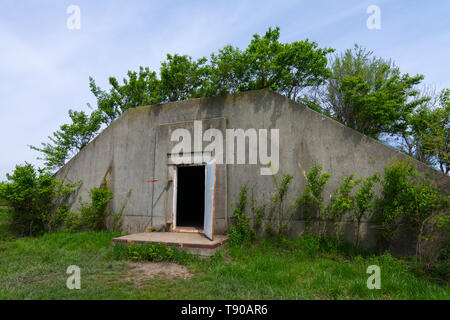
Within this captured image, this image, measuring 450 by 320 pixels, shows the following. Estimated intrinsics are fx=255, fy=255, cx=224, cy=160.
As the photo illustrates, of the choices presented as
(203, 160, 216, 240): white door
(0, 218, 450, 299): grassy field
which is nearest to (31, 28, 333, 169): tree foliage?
(203, 160, 216, 240): white door

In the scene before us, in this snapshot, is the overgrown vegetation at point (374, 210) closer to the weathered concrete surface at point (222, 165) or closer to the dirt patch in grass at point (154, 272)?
the weathered concrete surface at point (222, 165)

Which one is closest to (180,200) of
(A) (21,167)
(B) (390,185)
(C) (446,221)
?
(A) (21,167)

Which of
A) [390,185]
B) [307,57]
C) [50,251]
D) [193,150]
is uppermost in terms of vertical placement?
[307,57]

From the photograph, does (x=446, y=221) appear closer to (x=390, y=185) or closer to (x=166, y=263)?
(x=390, y=185)

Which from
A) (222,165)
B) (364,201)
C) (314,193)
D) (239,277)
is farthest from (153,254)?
(364,201)

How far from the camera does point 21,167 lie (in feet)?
27.7

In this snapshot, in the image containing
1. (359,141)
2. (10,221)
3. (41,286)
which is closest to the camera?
(41,286)

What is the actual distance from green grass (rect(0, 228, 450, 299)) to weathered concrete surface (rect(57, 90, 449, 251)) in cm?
72

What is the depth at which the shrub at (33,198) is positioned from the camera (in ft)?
27.2

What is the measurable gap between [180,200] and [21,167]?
5.44 metres

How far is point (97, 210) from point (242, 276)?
5.83 meters

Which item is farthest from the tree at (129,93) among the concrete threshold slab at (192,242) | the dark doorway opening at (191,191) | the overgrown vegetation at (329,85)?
the concrete threshold slab at (192,242)

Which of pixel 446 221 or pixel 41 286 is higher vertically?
pixel 446 221
